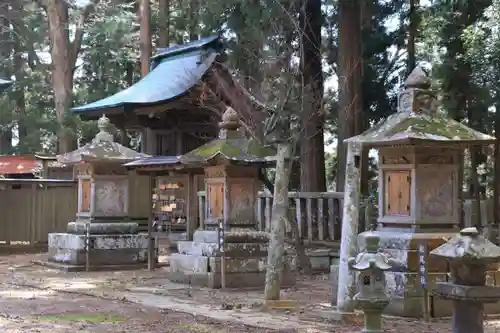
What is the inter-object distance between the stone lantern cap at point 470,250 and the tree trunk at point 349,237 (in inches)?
118

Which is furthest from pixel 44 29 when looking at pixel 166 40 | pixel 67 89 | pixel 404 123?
pixel 404 123

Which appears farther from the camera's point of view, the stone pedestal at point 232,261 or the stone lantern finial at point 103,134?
the stone lantern finial at point 103,134

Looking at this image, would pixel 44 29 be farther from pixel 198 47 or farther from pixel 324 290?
pixel 324 290

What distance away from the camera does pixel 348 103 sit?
58.9 ft

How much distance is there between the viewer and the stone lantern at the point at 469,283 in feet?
21.7

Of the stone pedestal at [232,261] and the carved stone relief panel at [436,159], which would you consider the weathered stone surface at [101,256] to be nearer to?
the stone pedestal at [232,261]

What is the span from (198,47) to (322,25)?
3787mm

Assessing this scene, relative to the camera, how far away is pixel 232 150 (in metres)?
14.1

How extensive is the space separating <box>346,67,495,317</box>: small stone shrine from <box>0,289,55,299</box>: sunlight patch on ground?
5744mm

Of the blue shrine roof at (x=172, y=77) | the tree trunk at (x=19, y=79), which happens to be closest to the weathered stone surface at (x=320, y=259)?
the blue shrine roof at (x=172, y=77)

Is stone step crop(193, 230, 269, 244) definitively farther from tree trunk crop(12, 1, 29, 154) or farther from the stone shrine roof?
tree trunk crop(12, 1, 29, 154)

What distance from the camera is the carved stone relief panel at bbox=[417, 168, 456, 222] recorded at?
11289mm

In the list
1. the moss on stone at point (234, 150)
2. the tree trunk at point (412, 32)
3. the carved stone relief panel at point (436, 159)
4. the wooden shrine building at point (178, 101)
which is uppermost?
the tree trunk at point (412, 32)

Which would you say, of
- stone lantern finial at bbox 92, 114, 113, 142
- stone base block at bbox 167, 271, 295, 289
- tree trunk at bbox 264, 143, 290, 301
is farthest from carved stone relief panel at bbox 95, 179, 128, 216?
tree trunk at bbox 264, 143, 290, 301
